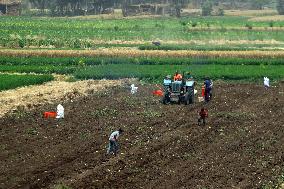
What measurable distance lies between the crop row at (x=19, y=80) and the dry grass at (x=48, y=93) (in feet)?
1.64

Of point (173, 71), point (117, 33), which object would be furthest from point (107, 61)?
point (117, 33)

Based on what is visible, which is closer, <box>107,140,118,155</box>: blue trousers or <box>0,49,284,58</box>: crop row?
<box>107,140,118,155</box>: blue trousers

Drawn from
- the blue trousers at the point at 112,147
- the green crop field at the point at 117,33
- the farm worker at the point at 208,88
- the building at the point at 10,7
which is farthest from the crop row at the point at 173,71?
the building at the point at 10,7

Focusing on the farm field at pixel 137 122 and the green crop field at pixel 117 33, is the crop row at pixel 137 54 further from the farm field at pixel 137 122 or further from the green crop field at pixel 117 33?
the green crop field at pixel 117 33

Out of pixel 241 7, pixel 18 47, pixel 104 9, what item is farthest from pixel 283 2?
pixel 18 47

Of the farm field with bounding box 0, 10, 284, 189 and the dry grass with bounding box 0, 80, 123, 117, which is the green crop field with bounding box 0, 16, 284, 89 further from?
the dry grass with bounding box 0, 80, 123, 117

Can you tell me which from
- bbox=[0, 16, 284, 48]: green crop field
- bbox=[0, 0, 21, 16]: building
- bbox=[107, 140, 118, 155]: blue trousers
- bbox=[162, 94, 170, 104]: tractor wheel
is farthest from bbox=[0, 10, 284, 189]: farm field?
bbox=[0, 0, 21, 16]: building

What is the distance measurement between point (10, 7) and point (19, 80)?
7849 centimetres

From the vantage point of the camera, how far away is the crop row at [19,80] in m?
35.8

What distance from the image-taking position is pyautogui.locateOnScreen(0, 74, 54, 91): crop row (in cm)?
3584

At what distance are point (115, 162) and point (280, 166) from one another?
5.70 meters

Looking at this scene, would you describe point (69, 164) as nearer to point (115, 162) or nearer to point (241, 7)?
point (115, 162)

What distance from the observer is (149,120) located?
28.1 meters

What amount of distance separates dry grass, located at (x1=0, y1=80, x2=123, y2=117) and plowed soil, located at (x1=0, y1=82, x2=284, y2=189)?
1.29 m
